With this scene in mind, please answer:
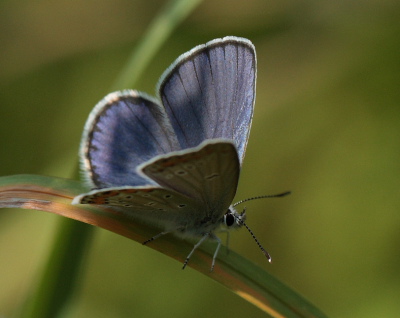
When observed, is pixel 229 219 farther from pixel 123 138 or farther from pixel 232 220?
pixel 123 138

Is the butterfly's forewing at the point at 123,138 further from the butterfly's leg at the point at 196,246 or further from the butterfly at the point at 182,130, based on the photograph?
the butterfly's leg at the point at 196,246

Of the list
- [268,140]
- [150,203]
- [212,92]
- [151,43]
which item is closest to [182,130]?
[212,92]

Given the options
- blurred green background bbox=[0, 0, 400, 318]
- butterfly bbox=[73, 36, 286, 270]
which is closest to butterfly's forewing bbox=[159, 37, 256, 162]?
butterfly bbox=[73, 36, 286, 270]

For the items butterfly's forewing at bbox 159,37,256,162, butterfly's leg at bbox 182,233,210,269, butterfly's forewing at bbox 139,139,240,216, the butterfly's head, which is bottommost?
butterfly's leg at bbox 182,233,210,269

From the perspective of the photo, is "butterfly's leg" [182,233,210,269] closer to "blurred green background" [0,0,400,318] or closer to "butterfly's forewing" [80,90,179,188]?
"butterfly's forewing" [80,90,179,188]

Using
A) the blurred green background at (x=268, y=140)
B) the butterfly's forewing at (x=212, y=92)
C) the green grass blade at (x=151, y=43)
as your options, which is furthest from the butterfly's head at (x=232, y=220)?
the blurred green background at (x=268, y=140)

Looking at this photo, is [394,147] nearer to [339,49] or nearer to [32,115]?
[339,49]

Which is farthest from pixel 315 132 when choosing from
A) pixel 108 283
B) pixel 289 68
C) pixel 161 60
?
pixel 108 283
